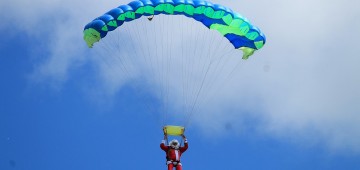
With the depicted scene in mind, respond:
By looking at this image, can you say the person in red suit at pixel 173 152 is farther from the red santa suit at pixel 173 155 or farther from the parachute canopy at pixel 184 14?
the parachute canopy at pixel 184 14

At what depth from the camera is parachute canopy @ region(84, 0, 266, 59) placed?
2300cm

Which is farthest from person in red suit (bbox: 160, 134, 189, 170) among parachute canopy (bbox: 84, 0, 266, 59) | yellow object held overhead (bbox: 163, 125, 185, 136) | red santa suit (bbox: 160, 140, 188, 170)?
parachute canopy (bbox: 84, 0, 266, 59)

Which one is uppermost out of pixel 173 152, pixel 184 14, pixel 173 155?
pixel 184 14

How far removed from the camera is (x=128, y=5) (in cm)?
2316

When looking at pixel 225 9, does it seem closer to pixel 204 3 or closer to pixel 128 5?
pixel 204 3

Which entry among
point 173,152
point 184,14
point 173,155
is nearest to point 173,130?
point 173,152

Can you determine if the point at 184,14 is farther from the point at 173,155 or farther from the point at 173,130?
the point at 173,155

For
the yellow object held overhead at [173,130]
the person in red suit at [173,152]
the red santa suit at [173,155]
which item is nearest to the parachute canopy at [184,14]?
the yellow object held overhead at [173,130]

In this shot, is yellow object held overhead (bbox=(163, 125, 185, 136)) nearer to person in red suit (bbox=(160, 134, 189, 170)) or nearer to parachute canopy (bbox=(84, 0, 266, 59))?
person in red suit (bbox=(160, 134, 189, 170))

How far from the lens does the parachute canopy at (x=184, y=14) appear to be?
23.0 meters

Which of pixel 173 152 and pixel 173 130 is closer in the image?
pixel 173 152

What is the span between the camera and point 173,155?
22812 millimetres

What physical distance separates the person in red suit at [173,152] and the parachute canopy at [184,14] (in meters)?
4.21

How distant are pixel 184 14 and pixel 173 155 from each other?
15.7 ft
